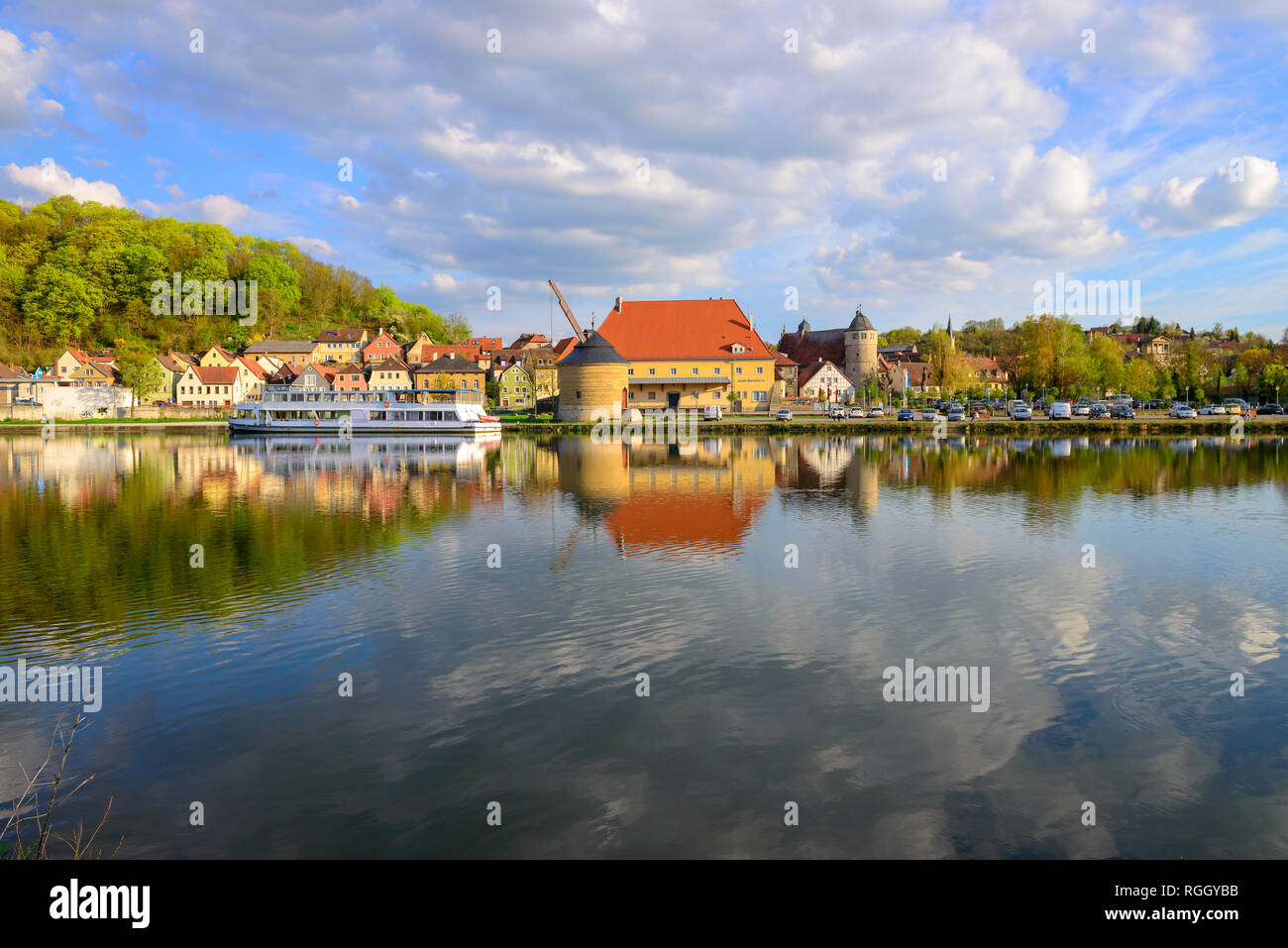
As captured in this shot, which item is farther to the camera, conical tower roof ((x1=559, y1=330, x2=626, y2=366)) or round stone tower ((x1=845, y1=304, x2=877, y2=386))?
round stone tower ((x1=845, y1=304, x2=877, y2=386))

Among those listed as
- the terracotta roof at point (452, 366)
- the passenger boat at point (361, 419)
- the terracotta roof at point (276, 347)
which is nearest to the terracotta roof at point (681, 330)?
the passenger boat at point (361, 419)

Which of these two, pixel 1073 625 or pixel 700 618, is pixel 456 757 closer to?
pixel 700 618

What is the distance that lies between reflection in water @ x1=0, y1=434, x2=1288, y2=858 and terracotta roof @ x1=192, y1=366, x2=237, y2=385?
3910 inches

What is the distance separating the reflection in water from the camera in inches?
285

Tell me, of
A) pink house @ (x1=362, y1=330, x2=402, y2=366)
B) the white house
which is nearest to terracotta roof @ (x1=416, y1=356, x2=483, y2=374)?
pink house @ (x1=362, y1=330, x2=402, y2=366)

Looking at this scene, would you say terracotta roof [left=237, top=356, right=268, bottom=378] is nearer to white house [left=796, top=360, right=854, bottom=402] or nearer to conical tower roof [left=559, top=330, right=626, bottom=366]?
conical tower roof [left=559, top=330, right=626, bottom=366]

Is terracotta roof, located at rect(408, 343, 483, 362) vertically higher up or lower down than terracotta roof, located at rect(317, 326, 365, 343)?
lower down

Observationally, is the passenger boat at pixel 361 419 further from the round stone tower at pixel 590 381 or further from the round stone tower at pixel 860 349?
the round stone tower at pixel 860 349

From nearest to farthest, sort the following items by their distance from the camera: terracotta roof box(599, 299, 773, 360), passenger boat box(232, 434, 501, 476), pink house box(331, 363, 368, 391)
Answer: passenger boat box(232, 434, 501, 476)
terracotta roof box(599, 299, 773, 360)
pink house box(331, 363, 368, 391)

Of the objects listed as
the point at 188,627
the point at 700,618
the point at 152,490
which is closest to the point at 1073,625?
the point at 700,618

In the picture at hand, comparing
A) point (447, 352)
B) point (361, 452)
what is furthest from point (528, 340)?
point (361, 452)

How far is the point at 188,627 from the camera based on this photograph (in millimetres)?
12859

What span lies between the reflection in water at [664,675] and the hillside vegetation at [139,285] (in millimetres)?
122788
